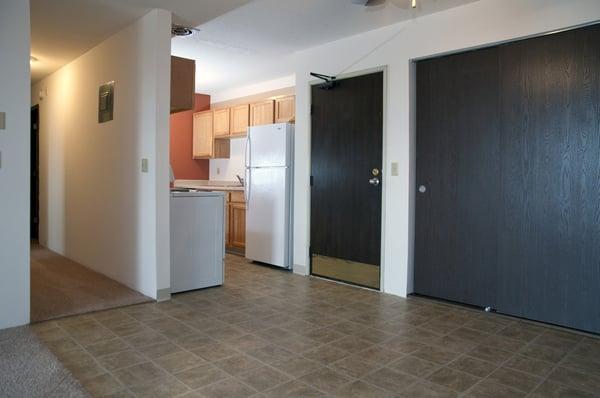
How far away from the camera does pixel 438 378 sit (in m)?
2.24

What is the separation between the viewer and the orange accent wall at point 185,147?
23.2ft

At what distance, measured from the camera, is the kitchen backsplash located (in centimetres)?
678

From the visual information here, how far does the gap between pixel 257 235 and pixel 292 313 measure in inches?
75.2

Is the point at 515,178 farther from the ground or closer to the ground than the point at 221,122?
closer to the ground

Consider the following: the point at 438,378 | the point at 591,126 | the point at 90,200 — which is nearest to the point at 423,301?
the point at 438,378

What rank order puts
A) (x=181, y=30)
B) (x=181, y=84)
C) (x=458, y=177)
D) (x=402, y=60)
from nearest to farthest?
(x=458, y=177), (x=402, y=60), (x=181, y=30), (x=181, y=84)

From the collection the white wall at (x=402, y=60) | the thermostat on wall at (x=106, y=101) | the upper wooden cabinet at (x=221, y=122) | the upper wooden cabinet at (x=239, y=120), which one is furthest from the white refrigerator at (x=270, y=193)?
the thermostat on wall at (x=106, y=101)

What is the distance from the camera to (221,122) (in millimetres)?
6668

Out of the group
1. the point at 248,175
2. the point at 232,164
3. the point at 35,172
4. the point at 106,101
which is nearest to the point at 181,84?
the point at 106,101

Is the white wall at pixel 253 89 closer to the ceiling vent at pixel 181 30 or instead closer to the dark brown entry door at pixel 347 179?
the dark brown entry door at pixel 347 179

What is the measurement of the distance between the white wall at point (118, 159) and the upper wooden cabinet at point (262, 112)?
214 cm

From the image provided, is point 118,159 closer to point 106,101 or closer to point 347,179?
point 106,101

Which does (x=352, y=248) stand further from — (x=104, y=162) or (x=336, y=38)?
(x=104, y=162)

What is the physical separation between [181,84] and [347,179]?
1789 millimetres
